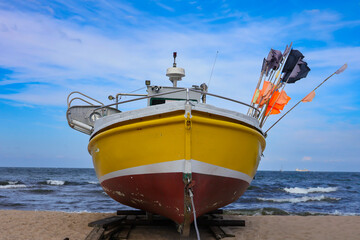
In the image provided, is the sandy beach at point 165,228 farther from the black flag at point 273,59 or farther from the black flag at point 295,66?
the black flag at point 273,59

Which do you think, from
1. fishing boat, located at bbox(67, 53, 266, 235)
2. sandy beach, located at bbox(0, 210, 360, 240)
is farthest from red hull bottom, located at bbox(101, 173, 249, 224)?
sandy beach, located at bbox(0, 210, 360, 240)

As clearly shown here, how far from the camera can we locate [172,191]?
16.6 ft

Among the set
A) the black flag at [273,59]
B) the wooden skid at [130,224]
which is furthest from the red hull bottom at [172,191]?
the black flag at [273,59]

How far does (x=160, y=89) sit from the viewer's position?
25.0 feet

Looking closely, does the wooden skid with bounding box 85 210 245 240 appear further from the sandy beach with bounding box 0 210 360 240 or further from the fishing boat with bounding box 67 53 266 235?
the fishing boat with bounding box 67 53 266 235

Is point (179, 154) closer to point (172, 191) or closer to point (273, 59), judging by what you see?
point (172, 191)

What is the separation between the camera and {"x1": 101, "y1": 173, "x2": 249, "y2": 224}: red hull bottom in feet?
16.5

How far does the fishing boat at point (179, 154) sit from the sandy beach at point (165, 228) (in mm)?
1432

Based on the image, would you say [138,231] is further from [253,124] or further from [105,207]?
[105,207]

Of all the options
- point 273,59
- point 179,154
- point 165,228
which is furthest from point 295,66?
point 165,228

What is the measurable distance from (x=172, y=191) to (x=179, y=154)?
626 mm

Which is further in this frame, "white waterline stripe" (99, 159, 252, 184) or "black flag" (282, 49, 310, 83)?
"black flag" (282, 49, 310, 83)

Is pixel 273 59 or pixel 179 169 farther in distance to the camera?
pixel 273 59

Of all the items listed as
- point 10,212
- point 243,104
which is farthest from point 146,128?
point 10,212
